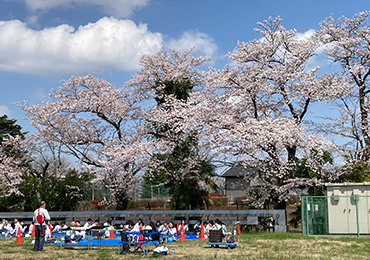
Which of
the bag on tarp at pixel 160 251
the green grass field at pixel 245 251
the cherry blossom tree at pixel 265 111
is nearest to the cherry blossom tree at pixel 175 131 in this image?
the cherry blossom tree at pixel 265 111

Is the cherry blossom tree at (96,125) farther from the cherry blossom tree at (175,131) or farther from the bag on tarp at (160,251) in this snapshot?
the bag on tarp at (160,251)

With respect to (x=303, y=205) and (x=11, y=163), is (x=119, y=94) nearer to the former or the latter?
(x=11, y=163)

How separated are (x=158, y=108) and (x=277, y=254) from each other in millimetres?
15824

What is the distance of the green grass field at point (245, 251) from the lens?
44.4ft

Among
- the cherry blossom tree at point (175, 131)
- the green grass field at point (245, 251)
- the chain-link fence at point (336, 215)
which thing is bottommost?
the green grass field at point (245, 251)

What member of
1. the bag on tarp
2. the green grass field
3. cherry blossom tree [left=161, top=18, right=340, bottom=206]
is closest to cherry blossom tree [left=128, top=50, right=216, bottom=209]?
cherry blossom tree [left=161, top=18, right=340, bottom=206]

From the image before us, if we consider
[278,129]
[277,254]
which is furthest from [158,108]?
[277,254]

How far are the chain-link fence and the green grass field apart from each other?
6.00ft

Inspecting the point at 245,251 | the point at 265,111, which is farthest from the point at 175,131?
the point at 245,251

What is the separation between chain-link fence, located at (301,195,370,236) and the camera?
786 inches

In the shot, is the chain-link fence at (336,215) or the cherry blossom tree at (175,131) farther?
the cherry blossom tree at (175,131)

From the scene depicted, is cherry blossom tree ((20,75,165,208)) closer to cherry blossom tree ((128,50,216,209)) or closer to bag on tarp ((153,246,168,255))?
cherry blossom tree ((128,50,216,209))

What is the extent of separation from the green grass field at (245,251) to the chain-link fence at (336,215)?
183 cm

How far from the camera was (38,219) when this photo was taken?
15.3 m
